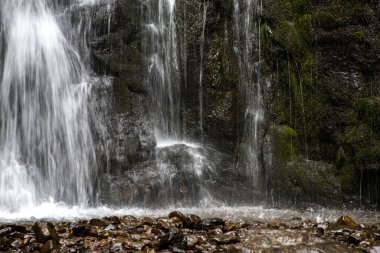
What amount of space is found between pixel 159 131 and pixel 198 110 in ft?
4.27

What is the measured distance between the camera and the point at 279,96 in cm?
1266

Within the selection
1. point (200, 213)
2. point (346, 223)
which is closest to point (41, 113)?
point (200, 213)

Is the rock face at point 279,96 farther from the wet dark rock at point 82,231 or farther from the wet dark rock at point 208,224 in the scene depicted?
the wet dark rock at point 82,231

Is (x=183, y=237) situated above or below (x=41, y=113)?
below

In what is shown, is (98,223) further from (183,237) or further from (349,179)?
(349,179)

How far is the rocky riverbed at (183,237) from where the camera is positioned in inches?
246

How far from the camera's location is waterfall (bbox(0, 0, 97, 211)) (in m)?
11.5

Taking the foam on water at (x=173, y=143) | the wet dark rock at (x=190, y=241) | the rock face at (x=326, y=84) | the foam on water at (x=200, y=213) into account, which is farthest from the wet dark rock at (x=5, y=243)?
the rock face at (x=326, y=84)

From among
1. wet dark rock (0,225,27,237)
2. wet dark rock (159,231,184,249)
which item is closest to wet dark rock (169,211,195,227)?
wet dark rock (159,231,184,249)

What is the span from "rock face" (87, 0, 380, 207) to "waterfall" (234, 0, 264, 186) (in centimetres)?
20

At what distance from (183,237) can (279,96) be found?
23.7 ft

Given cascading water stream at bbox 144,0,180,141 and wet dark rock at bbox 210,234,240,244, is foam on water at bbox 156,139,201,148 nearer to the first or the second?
cascading water stream at bbox 144,0,180,141

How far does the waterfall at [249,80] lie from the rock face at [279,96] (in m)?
0.20

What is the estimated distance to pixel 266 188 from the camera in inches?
463
